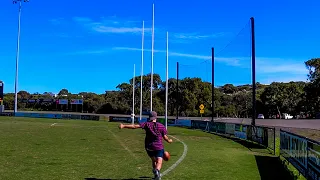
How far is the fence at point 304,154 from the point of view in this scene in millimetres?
9625

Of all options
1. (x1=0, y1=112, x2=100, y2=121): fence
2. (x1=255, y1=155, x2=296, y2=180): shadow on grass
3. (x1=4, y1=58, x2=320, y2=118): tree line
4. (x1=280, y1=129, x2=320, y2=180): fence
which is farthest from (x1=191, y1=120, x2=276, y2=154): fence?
(x1=4, y1=58, x2=320, y2=118): tree line

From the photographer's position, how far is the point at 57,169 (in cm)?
1187

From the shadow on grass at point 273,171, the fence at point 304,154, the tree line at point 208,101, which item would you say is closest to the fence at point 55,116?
the tree line at point 208,101

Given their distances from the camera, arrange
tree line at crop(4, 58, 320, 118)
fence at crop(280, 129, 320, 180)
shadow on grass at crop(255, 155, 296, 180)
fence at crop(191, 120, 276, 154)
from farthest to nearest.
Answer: tree line at crop(4, 58, 320, 118) → fence at crop(191, 120, 276, 154) → shadow on grass at crop(255, 155, 296, 180) → fence at crop(280, 129, 320, 180)

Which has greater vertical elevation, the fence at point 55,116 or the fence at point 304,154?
the fence at point 304,154

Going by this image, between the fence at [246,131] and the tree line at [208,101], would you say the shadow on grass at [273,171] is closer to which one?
the fence at [246,131]

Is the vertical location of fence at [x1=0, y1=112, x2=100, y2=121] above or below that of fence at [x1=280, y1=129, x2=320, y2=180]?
below

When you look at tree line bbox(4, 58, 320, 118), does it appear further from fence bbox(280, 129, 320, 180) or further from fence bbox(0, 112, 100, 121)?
fence bbox(280, 129, 320, 180)

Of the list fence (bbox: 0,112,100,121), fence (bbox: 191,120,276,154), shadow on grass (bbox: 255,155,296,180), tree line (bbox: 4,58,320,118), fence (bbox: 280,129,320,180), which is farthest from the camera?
tree line (bbox: 4,58,320,118)

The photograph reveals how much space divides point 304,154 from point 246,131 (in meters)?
19.3

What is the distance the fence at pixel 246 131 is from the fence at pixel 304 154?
281 inches

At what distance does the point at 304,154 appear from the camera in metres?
11.1

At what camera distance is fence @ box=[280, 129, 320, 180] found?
31.6 ft

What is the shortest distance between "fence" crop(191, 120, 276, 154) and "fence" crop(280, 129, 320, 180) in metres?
7.15
